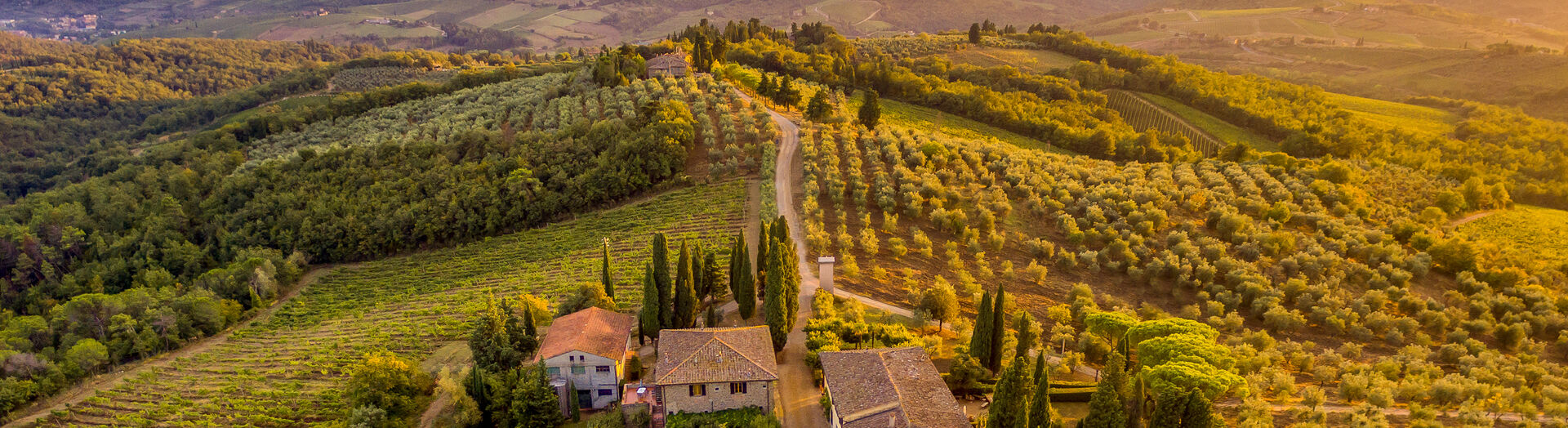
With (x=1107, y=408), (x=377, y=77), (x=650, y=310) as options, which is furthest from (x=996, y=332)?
(x=377, y=77)

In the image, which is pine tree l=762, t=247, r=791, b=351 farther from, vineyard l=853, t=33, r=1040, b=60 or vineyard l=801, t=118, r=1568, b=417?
vineyard l=853, t=33, r=1040, b=60

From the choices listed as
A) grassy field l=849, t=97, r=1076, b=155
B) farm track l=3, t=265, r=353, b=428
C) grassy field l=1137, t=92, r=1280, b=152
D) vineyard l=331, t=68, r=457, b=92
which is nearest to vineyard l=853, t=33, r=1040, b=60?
grassy field l=849, t=97, r=1076, b=155

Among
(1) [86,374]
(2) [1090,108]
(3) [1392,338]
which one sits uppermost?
(2) [1090,108]

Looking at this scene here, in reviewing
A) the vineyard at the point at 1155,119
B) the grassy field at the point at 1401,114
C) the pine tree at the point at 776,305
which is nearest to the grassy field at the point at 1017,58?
the vineyard at the point at 1155,119

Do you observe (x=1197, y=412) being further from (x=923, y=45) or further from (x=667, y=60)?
(x=923, y=45)

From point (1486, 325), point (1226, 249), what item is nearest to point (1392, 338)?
point (1486, 325)

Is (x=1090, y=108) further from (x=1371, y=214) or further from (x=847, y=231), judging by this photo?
(x=847, y=231)
